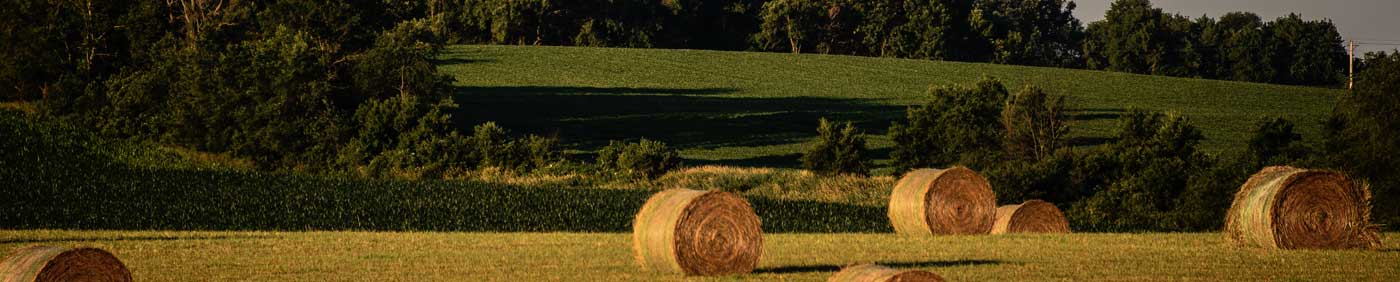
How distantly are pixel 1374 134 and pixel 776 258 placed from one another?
80.3 feet

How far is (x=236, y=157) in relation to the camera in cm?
5738

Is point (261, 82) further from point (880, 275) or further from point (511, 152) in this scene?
point (880, 275)

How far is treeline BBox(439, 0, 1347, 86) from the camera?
367ft

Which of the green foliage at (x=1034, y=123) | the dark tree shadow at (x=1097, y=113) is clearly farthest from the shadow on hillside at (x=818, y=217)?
the dark tree shadow at (x=1097, y=113)

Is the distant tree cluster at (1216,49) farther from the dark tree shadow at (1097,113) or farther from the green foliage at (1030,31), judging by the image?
the dark tree shadow at (1097,113)

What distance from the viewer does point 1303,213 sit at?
2180 centimetres

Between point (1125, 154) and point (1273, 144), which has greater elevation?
point (1273, 144)

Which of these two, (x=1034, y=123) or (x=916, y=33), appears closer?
(x=1034, y=123)

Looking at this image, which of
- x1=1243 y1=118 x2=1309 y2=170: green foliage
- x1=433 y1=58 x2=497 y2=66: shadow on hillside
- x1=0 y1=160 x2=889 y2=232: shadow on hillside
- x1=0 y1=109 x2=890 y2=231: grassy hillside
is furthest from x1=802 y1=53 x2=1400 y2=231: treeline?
x1=433 y1=58 x2=497 y2=66: shadow on hillside

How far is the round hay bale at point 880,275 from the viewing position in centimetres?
1311

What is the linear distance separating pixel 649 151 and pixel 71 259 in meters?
35.3

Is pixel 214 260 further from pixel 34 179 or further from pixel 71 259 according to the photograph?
pixel 34 179

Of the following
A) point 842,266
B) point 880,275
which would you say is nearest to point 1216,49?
point 842,266

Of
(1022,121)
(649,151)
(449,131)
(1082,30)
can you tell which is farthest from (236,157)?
(1082,30)
